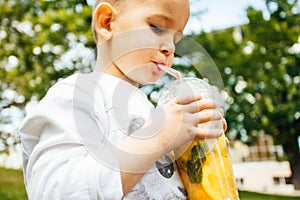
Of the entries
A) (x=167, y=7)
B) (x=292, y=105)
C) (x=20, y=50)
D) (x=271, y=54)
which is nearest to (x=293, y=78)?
(x=292, y=105)

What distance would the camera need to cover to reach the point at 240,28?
25.4 ft

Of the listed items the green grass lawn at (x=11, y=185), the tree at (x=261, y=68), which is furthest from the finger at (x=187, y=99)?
the tree at (x=261, y=68)

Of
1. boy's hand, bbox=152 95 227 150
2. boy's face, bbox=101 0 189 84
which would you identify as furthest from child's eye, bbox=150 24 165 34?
boy's hand, bbox=152 95 227 150

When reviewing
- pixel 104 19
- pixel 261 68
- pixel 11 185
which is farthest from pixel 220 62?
pixel 104 19

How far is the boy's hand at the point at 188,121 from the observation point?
54 centimetres

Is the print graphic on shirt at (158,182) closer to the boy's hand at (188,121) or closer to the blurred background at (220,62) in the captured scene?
the boy's hand at (188,121)

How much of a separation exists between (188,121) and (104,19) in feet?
0.80

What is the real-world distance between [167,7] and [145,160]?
0.24m


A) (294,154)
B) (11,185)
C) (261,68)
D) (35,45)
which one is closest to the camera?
(11,185)

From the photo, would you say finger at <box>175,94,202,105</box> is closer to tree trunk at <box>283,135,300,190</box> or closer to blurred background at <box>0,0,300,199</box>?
blurred background at <box>0,0,300,199</box>

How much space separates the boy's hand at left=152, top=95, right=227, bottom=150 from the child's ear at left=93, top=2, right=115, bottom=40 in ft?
0.59

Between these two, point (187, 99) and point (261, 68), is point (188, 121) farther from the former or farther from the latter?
point (261, 68)

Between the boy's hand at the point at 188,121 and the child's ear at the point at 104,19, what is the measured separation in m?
0.18

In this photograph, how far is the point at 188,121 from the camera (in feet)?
1.78
